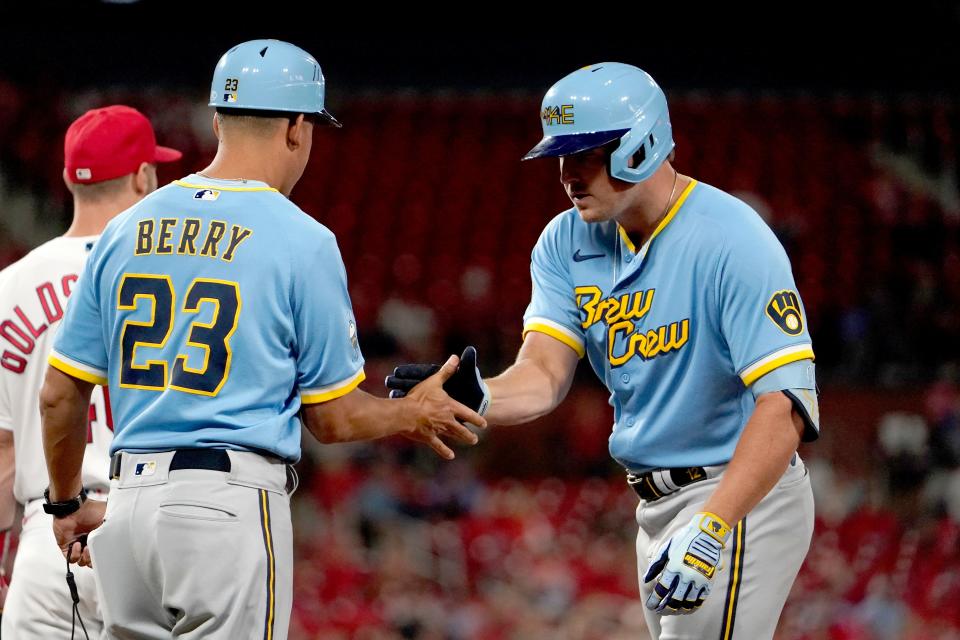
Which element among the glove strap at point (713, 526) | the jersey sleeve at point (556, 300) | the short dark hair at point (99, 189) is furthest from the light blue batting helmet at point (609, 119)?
the short dark hair at point (99, 189)

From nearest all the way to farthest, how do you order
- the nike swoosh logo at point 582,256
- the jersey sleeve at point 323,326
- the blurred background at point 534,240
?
the jersey sleeve at point 323,326 → the nike swoosh logo at point 582,256 → the blurred background at point 534,240

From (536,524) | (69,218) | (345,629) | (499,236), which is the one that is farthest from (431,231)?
(345,629)

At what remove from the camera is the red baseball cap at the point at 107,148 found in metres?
4.11

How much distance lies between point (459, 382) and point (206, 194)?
969 mm

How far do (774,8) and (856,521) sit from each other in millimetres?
10368

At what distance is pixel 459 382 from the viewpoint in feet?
12.3

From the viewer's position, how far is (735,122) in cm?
1742

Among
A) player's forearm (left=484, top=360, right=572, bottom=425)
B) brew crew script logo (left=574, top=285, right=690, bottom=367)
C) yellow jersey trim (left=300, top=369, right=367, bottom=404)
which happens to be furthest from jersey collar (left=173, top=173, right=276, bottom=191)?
brew crew script logo (left=574, top=285, right=690, bottom=367)

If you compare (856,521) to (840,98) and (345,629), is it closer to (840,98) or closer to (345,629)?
(345,629)

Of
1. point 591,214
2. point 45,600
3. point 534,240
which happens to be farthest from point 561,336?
point 534,240

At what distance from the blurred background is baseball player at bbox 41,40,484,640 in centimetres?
620

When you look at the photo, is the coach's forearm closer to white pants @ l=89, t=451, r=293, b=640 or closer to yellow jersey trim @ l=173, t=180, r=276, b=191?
white pants @ l=89, t=451, r=293, b=640

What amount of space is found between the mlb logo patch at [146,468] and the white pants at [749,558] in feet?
4.49

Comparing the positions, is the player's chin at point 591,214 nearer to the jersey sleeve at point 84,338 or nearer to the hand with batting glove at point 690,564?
the hand with batting glove at point 690,564
